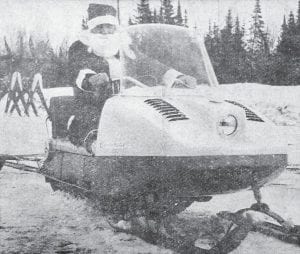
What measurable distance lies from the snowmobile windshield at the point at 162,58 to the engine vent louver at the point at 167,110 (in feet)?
1.28

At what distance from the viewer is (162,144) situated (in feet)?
A: 12.3

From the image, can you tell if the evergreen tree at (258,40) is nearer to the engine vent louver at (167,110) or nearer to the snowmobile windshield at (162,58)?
the snowmobile windshield at (162,58)

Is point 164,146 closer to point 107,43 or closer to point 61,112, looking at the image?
point 107,43

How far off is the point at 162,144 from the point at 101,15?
1.92 metres

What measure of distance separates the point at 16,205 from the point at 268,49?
821 centimetres

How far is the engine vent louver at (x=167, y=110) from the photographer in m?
3.91

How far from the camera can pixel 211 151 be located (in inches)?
149

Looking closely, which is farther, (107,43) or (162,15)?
(162,15)

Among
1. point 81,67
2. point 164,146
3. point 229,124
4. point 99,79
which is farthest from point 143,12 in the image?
point 164,146

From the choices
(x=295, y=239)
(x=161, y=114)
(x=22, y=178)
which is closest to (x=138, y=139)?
(x=161, y=114)

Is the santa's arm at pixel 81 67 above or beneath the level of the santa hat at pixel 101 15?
beneath

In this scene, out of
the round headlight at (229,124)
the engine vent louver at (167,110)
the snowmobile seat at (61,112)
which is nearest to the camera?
the engine vent louver at (167,110)

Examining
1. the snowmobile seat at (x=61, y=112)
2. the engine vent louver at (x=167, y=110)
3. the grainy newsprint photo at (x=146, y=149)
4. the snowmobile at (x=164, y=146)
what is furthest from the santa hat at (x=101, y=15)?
the engine vent louver at (x=167, y=110)

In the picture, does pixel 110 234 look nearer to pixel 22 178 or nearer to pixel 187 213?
pixel 187 213
